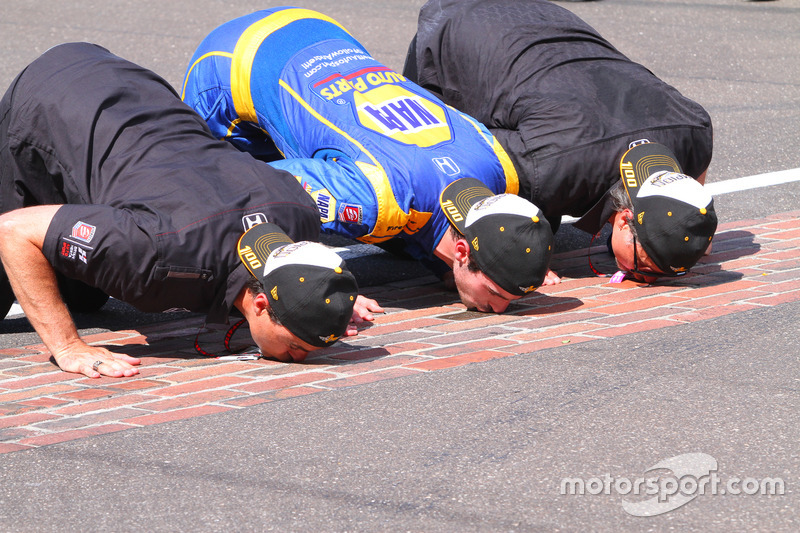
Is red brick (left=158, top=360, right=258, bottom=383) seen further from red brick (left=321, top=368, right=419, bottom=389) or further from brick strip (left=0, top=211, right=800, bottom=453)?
red brick (left=321, top=368, right=419, bottom=389)

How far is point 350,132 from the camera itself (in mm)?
5340

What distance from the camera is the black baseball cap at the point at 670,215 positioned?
5.06 m

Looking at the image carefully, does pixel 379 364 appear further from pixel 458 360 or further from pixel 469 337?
pixel 469 337

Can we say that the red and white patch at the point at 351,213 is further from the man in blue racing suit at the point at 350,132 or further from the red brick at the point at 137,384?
the red brick at the point at 137,384

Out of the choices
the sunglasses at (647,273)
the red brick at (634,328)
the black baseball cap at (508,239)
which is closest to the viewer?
the red brick at (634,328)

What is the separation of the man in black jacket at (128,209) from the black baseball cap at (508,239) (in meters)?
0.78

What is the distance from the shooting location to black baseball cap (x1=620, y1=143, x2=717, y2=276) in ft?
16.6

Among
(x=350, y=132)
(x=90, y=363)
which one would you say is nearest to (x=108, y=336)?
(x=90, y=363)

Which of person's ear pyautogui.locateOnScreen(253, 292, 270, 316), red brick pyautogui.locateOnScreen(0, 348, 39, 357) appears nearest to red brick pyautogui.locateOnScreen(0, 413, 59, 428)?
person's ear pyautogui.locateOnScreen(253, 292, 270, 316)

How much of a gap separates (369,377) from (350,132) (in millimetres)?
1552

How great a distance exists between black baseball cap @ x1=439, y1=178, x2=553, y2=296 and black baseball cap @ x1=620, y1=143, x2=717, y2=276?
536mm

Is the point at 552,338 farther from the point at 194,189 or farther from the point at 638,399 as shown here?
the point at 194,189

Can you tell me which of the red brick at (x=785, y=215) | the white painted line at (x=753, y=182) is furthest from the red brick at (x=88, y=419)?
the white painted line at (x=753, y=182)

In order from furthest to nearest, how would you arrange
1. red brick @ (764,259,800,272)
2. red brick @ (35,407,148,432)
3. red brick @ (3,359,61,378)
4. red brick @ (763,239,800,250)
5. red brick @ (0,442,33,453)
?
red brick @ (763,239,800,250) → red brick @ (764,259,800,272) → red brick @ (3,359,61,378) → red brick @ (35,407,148,432) → red brick @ (0,442,33,453)
